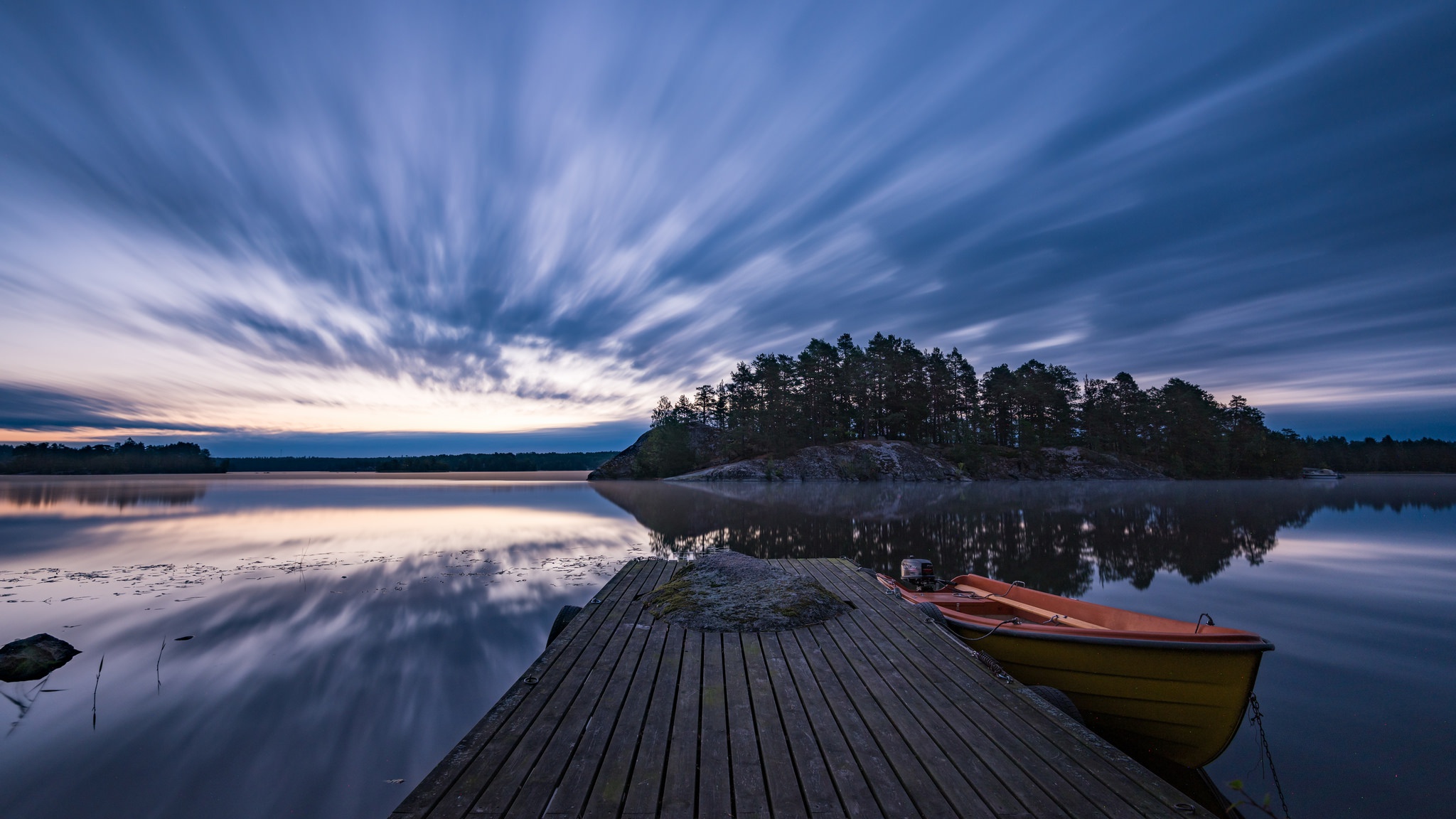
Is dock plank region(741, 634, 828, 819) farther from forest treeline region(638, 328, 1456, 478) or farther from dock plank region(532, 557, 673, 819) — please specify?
forest treeline region(638, 328, 1456, 478)

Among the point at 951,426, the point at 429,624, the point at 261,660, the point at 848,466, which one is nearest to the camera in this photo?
the point at 261,660

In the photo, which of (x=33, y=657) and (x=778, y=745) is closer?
(x=778, y=745)

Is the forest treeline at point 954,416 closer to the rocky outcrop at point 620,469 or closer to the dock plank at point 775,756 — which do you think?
the rocky outcrop at point 620,469

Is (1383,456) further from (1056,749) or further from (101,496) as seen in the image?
(101,496)

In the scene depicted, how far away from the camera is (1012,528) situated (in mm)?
23312

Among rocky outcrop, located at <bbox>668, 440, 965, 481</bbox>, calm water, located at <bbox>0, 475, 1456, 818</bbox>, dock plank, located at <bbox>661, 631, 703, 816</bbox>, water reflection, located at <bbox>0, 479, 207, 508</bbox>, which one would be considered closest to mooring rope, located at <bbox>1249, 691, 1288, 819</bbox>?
calm water, located at <bbox>0, 475, 1456, 818</bbox>

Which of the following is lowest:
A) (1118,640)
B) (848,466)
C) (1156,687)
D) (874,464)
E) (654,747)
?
(1156,687)

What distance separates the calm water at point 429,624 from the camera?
5.39 m

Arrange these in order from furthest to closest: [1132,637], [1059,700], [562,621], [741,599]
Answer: [562,621] < [741,599] < [1132,637] < [1059,700]

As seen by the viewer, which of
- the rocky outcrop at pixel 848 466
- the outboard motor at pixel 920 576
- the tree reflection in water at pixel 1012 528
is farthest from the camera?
the rocky outcrop at pixel 848 466

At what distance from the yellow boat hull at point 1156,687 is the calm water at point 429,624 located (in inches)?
24.1

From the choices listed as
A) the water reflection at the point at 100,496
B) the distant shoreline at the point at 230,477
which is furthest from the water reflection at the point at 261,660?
the distant shoreline at the point at 230,477

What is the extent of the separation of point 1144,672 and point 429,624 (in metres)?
Answer: 11.3

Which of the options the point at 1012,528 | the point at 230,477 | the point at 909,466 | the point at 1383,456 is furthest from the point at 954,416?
the point at 230,477
